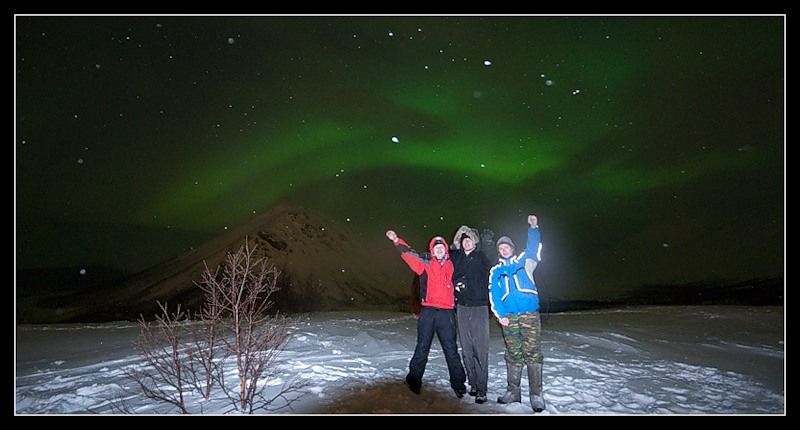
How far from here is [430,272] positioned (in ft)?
19.6

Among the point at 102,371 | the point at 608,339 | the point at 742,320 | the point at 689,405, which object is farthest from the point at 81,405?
the point at 742,320

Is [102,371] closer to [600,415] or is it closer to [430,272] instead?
[430,272]

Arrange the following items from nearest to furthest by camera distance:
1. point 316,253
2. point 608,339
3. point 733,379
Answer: point 733,379 → point 608,339 → point 316,253

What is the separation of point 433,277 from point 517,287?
1056 mm

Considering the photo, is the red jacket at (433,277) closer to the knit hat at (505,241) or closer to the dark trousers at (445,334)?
the dark trousers at (445,334)

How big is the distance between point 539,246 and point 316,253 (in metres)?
60.1

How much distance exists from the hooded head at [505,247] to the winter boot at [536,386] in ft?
4.39

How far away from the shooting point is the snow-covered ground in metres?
6.14

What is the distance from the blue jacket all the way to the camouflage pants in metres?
0.09

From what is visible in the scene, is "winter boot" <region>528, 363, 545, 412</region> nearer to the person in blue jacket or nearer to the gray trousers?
the person in blue jacket

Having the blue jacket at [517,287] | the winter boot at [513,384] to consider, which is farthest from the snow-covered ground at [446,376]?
the blue jacket at [517,287]

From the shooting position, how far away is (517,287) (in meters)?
5.54

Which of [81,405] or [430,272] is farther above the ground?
[430,272]

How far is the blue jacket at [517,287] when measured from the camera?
18.1 feet
